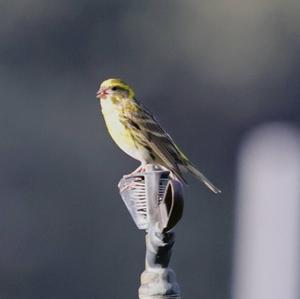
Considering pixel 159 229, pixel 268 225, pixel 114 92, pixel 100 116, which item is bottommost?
pixel 268 225

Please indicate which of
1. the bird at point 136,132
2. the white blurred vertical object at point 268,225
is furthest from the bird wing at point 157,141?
the white blurred vertical object at point 268,225

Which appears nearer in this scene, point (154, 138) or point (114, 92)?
point (154, 138)

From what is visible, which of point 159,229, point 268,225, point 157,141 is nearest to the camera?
point 268,225

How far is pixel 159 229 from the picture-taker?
190 centimetres

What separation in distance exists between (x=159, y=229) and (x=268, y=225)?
75 centimetres

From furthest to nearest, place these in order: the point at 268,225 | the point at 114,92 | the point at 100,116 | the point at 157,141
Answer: the point at 100,116, the point at 114,92, the point at 157,141, the point at 268,225

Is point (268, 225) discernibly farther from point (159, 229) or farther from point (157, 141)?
point (157, 141)

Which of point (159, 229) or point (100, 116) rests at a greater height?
point (100, 116)

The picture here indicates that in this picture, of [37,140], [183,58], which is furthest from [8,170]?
[183,58]

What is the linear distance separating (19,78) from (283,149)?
1341 cm

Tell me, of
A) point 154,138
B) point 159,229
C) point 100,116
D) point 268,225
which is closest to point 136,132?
point 154,138

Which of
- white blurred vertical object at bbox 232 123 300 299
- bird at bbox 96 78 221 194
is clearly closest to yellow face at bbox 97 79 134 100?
bird at bbox 96 78 221 194

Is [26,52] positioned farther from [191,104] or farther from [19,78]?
[191,104]

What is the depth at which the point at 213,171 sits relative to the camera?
13391 mm
